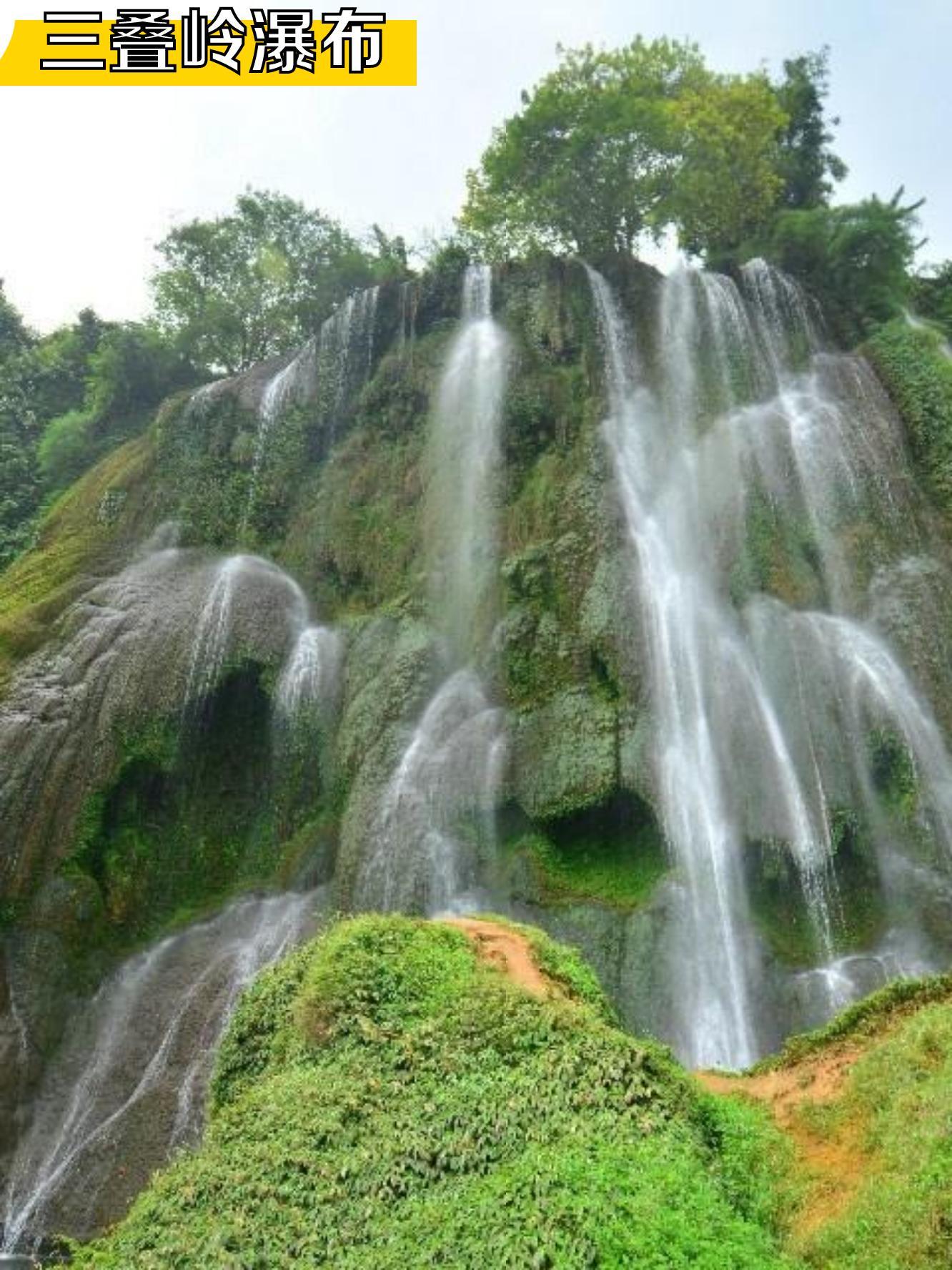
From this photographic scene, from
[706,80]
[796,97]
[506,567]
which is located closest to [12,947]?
[506,567]

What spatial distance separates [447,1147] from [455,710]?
10.5 meters

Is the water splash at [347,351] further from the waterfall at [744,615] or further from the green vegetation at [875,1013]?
the green vegetation at [875,1013]

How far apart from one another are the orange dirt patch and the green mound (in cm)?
46

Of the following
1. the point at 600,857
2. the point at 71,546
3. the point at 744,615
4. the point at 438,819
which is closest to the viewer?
the point at 600,857

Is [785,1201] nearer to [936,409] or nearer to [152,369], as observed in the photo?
[936,409]

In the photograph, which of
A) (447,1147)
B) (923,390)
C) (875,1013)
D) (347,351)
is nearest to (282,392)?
(347,351)

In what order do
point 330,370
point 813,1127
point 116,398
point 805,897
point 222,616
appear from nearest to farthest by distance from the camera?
point 813,1127 → point 805,897 → point 222,616 → point 330,370 → point 116,398

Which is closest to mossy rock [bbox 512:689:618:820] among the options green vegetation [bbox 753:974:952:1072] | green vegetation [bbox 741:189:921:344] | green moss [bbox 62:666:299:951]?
green moss [bbox 62:666:299:951]

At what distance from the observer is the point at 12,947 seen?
15.5 meters

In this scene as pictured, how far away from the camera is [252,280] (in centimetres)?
3027

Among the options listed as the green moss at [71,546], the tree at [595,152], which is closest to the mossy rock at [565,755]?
the green moss at [71,546]

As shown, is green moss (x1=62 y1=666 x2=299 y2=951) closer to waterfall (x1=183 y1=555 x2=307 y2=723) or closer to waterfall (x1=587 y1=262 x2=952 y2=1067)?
waterfall (x1=183 y1=555 x2=307 y2=723)

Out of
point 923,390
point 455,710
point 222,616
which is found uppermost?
point 923,390

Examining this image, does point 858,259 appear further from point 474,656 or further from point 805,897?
point 805,897
